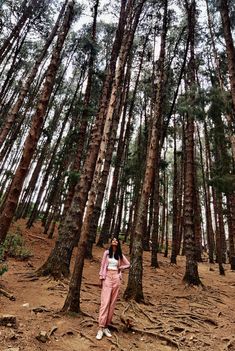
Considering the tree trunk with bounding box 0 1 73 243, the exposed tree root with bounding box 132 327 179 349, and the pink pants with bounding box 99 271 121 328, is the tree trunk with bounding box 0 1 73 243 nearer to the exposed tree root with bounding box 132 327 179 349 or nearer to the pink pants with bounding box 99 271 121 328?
the pink pants with bounding box 99 271 121 328

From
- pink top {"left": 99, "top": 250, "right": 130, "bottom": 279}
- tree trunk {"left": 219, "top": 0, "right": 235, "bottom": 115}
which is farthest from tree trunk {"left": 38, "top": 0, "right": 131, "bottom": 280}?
tree trunk {"left": 219, "top": 0, "right": 235, "bottom": 115}

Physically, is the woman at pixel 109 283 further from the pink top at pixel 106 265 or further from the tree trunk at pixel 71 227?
the tree trunk at pixel 71 227

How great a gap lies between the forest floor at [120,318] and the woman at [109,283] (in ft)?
0.75

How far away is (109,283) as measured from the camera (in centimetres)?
543

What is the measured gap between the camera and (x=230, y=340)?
5551 millimetres

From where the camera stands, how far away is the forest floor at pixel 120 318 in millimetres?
4543

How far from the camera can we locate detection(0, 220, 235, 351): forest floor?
4543 mm

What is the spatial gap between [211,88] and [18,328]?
9.30 metres

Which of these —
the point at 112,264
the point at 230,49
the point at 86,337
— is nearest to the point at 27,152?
the point at 112,264

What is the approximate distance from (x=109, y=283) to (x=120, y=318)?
884mm

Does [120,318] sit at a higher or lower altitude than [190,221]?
lower

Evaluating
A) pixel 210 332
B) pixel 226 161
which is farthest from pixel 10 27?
pixel 210 332

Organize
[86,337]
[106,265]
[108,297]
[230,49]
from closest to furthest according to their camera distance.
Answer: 1. [86,337]
2. [108,297]
3. [106,265]
4. [230,49]

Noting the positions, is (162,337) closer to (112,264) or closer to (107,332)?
(107,332)
